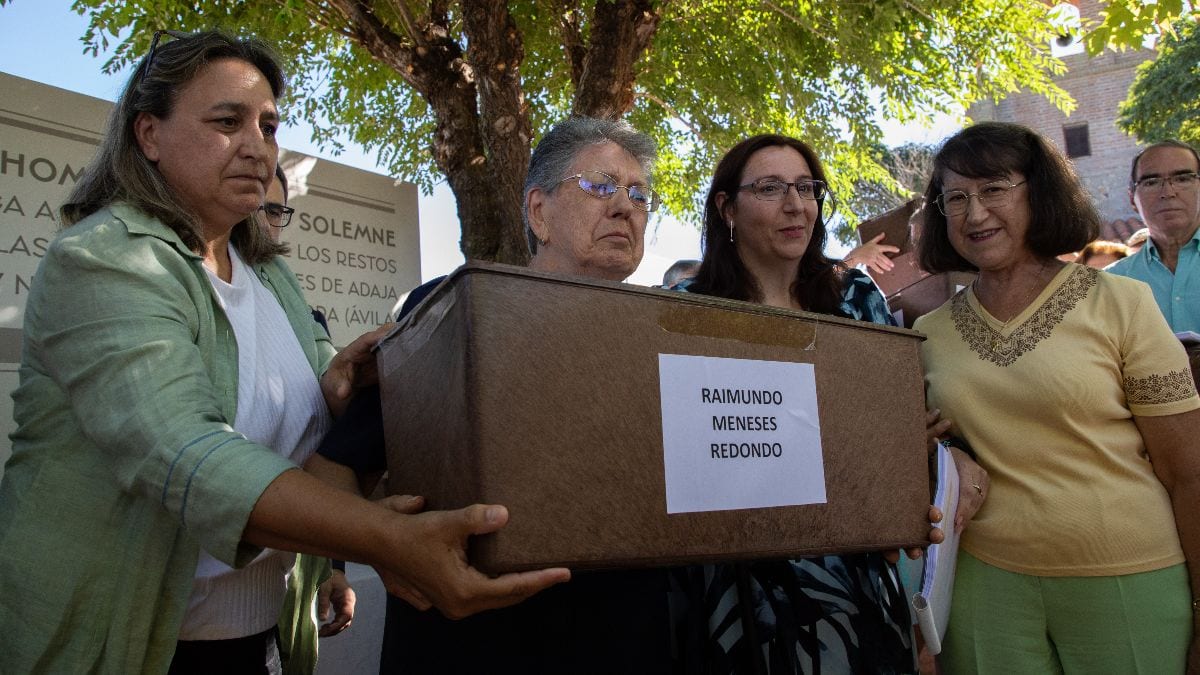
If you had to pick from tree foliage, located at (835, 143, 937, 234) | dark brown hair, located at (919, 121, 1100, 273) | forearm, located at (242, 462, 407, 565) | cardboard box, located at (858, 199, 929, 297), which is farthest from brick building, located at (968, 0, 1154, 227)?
forearm, located at (242, 462, 407, 565)

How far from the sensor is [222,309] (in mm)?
1390

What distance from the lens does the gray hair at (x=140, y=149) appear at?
1393mm

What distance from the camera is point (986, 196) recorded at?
2.10 m

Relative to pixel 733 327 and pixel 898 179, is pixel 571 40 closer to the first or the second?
pixel 733 327

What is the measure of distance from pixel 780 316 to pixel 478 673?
79cm

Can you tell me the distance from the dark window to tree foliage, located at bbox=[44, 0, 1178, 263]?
21.8m

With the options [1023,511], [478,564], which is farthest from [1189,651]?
[478,564]

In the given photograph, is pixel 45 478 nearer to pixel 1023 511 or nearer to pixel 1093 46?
pixel 1023 511

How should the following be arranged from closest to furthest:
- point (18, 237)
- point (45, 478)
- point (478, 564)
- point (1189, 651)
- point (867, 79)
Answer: point (478, 564), point (45, 478), point (1189, 651), point (18, 237), point (867, 79)

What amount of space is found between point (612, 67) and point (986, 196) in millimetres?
4434

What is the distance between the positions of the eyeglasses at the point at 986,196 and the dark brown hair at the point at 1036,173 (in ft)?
0.09

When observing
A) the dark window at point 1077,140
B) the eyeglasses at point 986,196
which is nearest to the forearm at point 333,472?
the eyeglasses at point 986,196

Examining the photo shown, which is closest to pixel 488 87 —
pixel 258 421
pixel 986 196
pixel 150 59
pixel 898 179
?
pixel 986 196

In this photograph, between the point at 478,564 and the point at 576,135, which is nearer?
the point at 478,564
